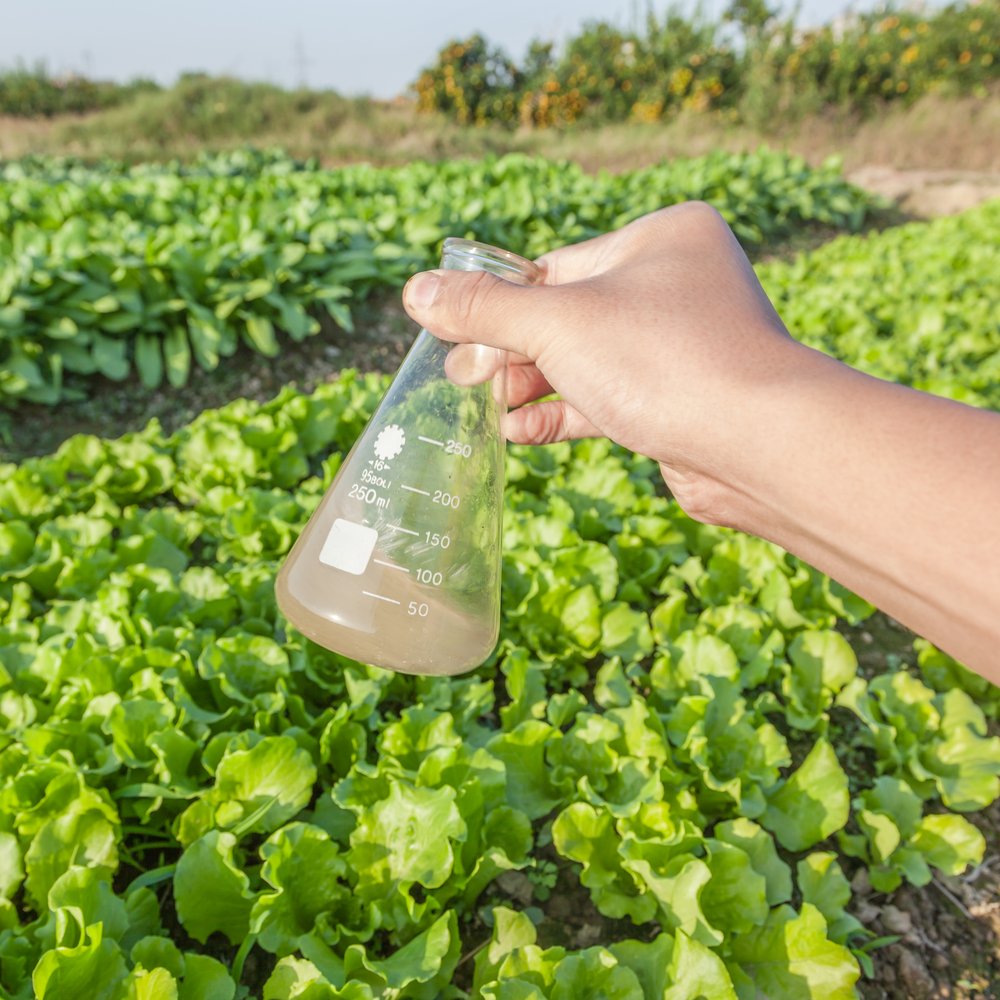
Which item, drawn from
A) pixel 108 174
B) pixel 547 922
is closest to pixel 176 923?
pixel 547 922

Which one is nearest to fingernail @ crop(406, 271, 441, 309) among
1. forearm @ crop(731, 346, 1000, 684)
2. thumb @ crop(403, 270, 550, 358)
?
thumb @ crop(403, 270, 550, 358)

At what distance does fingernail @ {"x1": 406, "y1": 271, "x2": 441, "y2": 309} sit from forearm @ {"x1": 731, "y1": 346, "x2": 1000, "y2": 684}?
571 millimetres

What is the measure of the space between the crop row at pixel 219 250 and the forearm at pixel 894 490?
460 cm

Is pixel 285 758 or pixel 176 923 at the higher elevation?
pixel 285 758

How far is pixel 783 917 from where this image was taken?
1.72m

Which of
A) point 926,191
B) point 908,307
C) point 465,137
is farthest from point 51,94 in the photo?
point 908,307

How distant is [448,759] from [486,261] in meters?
1.04

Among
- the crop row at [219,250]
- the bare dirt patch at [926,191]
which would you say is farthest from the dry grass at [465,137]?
the crop row at [219,250]

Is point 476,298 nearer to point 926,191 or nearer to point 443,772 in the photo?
point 443,772

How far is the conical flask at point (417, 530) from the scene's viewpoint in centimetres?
134

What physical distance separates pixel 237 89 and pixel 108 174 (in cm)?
886

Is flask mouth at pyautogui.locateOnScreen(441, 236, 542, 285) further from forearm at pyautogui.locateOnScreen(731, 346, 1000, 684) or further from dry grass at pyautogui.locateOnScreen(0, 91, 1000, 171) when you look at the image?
dry grass at pyautogui.locateOnScreen(0, 91, 1000, 171)

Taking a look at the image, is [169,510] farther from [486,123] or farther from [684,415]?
[486,123]

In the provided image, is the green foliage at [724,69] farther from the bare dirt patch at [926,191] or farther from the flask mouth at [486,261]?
the flask mouth at [486,261]
